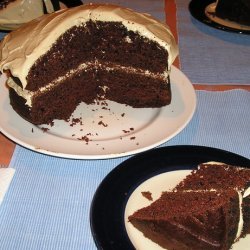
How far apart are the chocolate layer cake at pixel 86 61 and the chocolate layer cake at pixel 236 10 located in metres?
1.00

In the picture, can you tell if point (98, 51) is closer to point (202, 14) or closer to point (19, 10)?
point (19, 10)

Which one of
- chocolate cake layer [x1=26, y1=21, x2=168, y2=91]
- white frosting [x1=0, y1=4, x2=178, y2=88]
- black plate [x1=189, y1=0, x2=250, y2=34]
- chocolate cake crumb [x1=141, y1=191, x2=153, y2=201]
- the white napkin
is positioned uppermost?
white frosting [x1=0, y1=4, x2=178, y2=88]

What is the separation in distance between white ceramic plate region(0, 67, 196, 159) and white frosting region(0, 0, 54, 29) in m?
0.56

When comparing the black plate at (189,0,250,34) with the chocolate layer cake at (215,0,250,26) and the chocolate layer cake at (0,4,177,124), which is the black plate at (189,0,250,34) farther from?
the chocolate layer cake at (0,4,177,124)

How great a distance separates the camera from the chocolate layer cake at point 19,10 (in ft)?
8.68

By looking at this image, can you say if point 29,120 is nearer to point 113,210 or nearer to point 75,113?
point 75,113

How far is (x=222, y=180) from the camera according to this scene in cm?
151

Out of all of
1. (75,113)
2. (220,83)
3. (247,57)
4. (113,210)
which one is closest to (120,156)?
(113,210)

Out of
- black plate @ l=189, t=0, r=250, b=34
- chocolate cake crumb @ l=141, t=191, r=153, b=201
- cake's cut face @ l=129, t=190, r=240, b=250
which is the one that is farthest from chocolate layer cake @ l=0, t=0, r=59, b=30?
cake's cut face @ l=129, t=190, r=240, b=250

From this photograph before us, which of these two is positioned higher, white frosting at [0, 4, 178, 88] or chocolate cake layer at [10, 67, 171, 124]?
white frosting at [0, 4, 178, 88]

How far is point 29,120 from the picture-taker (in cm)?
202

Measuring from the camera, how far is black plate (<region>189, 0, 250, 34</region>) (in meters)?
2.80

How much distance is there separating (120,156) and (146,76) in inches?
28.5

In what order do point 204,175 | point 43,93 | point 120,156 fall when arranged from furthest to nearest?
point 43,93 < point 120,156 < point 204,175
